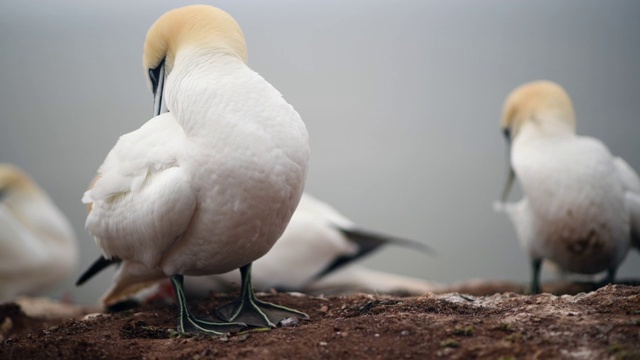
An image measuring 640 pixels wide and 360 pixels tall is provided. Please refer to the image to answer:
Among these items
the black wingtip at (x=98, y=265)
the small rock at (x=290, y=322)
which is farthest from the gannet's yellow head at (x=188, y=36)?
the small rock at (x=290, y=322)

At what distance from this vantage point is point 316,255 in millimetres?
5973

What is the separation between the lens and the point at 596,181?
4863 millimetres

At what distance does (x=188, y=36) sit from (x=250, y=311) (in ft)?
4.37

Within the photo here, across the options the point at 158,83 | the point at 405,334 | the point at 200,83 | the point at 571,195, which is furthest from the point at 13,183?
the point at 405,334

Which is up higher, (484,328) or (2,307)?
(484,328)

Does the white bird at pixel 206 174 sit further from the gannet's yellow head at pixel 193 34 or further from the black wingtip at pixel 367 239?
the black wingtip at pixel 367 239

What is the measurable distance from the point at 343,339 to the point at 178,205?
0.86 meters

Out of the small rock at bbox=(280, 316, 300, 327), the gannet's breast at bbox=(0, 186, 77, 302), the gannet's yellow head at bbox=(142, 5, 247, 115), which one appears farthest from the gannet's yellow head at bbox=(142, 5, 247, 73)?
the gannet's breast at bbox=(0, 186, 77, 302)

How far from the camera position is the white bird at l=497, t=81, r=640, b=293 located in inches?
193

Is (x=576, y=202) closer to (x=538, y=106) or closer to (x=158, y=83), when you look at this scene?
(x=538, y=106)

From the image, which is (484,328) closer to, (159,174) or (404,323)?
(404,323)

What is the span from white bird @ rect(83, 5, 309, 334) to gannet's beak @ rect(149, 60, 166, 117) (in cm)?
24

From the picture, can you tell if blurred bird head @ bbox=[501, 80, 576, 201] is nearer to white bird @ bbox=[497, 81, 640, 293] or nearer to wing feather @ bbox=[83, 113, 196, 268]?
white bird @ bbox=[497, 81, 640, 293]

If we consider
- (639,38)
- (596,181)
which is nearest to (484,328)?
(596,181)
